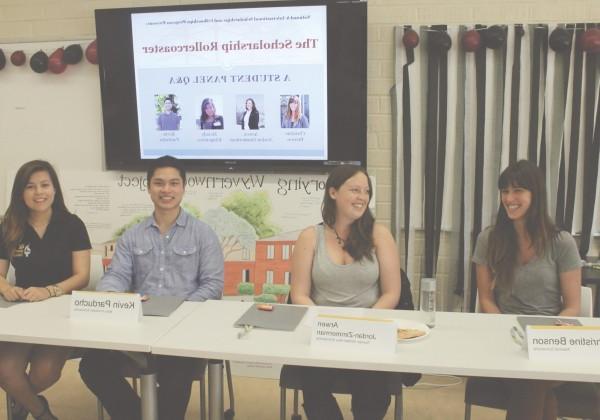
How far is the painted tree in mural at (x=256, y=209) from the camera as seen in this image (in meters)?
3.37

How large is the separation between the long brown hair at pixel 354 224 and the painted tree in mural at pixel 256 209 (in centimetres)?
100

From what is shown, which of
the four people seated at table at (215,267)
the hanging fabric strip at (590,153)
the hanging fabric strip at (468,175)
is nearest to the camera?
the four people seated at table at (215,267)

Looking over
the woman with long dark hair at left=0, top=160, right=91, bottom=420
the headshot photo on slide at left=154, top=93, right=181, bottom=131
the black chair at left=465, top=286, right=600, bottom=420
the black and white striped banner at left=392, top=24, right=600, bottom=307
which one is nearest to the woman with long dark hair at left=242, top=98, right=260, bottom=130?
the headshot photo on slide at left=154, top=93, right=181, bottom=131

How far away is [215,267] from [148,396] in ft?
2.25

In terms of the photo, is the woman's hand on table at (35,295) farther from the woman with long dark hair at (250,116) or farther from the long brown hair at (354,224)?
the woman with long dark hair at (250,116)

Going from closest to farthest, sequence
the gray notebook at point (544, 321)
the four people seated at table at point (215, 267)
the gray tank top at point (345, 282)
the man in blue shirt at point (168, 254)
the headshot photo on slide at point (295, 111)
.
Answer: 1. the gray notebook at point (544, 321)
2. the four people seated at table at point (215, 267)
3. the gray tank top at point (345, 282)
4. the man in blue shirt at point (168, 254)
5. the headshot photo on slide at point (295, 111)

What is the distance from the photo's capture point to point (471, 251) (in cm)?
320

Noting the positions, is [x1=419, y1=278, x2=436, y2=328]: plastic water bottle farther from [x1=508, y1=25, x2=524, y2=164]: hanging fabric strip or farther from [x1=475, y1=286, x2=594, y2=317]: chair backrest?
[x1=508, y1=25, x2=524, y2=164]: hanging fabric strip

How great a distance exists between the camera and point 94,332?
183cm

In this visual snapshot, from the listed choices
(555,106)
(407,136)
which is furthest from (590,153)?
(407,136)

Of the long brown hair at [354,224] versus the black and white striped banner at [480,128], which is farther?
the black and white striped banner at [480,128]

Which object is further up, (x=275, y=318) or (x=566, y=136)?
(x=566, y=136)

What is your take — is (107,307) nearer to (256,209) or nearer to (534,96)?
(256,209)

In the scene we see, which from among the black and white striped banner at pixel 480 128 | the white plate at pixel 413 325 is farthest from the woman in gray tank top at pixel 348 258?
the black and white striped banner at pixel 480 128
